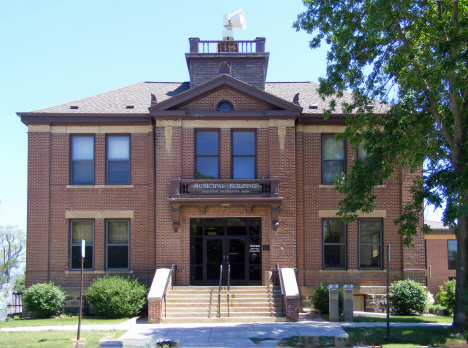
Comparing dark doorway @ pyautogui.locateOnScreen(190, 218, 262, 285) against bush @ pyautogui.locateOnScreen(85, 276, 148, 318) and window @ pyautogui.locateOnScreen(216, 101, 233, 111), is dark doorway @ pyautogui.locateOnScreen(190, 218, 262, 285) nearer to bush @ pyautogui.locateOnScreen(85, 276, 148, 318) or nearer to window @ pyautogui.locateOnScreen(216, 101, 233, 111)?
bush @ pyautogui.locateOnScreen(85, 276, 148, 318)

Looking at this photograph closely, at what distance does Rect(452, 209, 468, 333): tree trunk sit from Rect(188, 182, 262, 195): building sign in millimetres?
7451

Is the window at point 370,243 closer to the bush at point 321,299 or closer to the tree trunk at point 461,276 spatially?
the bush at point 321,299

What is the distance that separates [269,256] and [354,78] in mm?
7328

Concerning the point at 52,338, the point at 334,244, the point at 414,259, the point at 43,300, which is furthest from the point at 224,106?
the point at 52,338

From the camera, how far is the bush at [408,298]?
19266 mm

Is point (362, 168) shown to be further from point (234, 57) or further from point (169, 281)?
point (234, 57)

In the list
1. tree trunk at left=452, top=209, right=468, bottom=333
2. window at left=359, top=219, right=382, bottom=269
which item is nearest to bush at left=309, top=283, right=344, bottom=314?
window at left=359, top=219, right=382, bottom=269

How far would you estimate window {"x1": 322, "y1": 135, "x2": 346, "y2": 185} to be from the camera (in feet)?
69.4

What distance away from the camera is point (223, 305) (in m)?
18.1

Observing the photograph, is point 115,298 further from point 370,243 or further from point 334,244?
point 370,243

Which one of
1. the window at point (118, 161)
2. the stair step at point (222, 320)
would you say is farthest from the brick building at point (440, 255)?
the window at point (118, 161)

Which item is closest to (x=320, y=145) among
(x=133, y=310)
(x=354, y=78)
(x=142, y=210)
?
(x=354, y=78)

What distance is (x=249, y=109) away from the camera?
20344mm

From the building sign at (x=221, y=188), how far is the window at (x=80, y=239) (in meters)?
4.53
